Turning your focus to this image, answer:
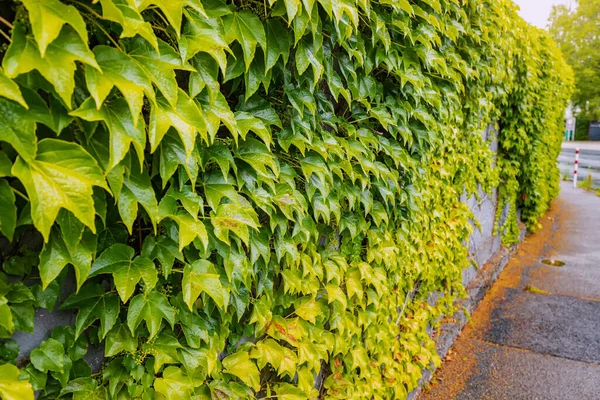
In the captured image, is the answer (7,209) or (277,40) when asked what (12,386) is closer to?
(7,209)

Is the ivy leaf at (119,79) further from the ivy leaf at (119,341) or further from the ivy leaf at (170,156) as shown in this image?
the ivy leaf at (119,341)

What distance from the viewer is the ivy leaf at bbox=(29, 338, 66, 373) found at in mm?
1120

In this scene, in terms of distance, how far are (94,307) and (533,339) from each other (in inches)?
151

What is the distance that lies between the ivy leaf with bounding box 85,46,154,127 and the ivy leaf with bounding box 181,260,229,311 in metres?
0.52

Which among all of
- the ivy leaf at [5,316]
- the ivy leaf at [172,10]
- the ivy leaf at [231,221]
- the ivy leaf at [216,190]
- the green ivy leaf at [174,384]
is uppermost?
the ivy leaf at [172,10]

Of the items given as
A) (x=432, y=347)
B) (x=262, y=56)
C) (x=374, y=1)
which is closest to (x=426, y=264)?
(x=432, y=347)

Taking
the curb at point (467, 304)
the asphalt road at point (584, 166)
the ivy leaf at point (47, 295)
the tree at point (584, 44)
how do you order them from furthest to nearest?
the tree at point (584, 44), the asphalt road at point (584, 166), the curb at point (467, 304), the ivy leaf at point (47, 295)

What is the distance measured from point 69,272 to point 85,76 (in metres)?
0.57

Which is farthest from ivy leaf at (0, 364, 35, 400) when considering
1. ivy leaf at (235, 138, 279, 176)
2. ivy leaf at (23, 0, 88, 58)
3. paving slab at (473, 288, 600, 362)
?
paving slab at (473, 288, 600, 362)

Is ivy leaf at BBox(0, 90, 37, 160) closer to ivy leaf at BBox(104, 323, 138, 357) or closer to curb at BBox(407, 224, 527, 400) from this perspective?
ivy leaf at BBox(104, 323, 138, 357)

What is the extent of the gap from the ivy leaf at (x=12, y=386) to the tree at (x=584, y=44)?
42.5 m

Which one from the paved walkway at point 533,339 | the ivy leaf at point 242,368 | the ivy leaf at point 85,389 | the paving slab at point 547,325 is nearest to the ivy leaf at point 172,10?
the ivy leaf at point 85,389

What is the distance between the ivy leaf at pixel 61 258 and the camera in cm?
100

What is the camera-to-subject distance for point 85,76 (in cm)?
91
